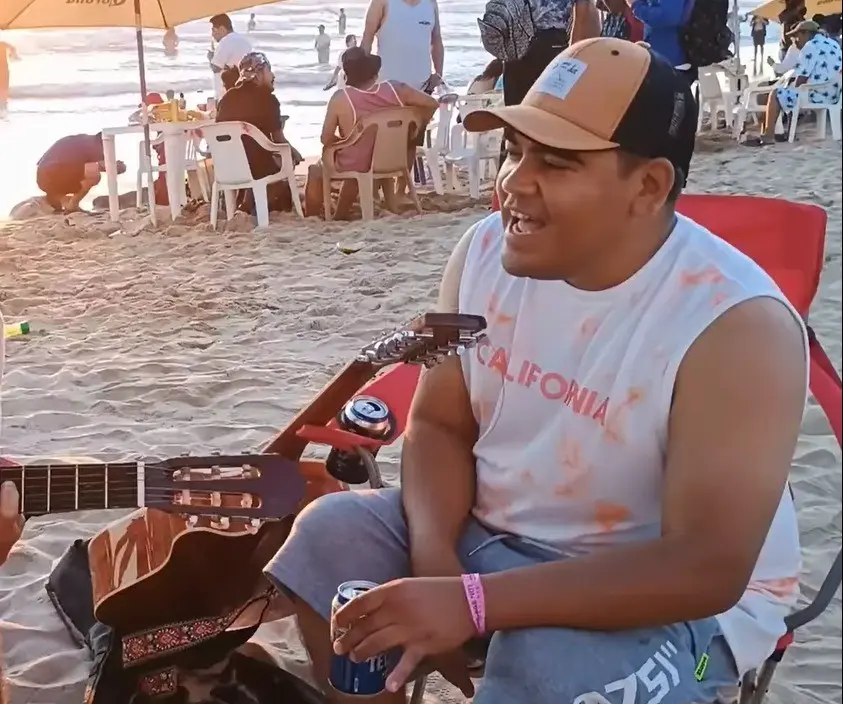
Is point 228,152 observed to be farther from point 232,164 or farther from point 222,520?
point 222,520

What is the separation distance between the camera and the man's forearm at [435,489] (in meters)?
1.62

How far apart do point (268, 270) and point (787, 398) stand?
4.66 m

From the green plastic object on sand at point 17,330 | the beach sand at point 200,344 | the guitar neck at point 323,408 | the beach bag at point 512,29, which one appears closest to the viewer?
the guitar neck at point 323,408

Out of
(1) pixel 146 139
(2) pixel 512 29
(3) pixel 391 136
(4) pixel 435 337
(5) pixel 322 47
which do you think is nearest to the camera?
(4) pixel 435 337

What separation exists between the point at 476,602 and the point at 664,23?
5.65m

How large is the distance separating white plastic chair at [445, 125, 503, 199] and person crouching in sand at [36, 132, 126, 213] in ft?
8.89

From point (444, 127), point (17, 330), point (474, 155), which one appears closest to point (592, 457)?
point (17, 330)

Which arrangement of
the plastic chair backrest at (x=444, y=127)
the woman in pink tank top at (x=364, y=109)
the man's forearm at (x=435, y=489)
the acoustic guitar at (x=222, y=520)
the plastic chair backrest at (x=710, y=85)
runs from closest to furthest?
the man's forearm at (x=435, y=489), the acoustic guitar at (x=222, y=520), the woman in pink tank top at (x=364, y=109), the plastic chair backrest at (x=444, y=127), the plastic chair backrest at (x=710, y=85)

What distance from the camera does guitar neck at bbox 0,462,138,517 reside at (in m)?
1.79

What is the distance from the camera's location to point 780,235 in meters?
2.17

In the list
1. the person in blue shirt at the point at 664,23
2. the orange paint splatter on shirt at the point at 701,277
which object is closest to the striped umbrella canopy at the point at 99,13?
the person in blue shirt at the point at 664,23

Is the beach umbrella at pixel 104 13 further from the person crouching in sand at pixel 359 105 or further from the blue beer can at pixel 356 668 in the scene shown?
the blue beer can at pixel 356 668

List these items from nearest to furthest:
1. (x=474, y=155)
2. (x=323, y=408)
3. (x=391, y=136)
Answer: (x=323, y=408)
(x=391, y=136)
(x=474, y=155)

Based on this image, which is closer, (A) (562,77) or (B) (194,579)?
(A) (562,77)
